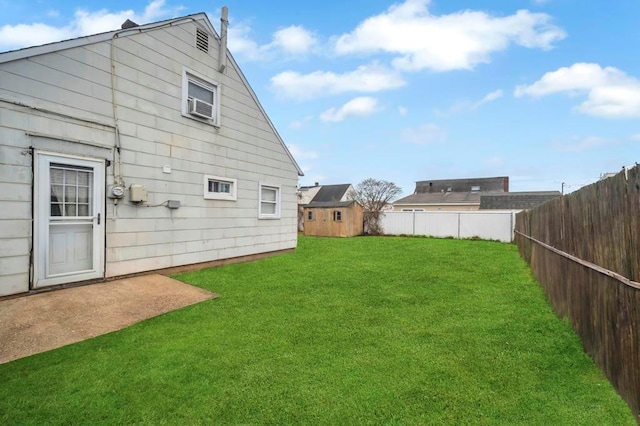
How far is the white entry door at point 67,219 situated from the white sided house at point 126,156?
17 mm

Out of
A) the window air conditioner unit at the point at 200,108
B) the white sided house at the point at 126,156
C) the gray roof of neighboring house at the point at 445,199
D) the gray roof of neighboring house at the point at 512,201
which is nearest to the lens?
the white sided house at the point at 126,156

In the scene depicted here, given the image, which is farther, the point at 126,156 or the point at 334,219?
the point at 334,219

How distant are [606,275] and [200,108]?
25.9 ft

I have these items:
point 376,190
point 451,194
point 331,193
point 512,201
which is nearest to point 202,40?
point 376,190

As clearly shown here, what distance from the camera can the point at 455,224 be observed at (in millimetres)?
17562

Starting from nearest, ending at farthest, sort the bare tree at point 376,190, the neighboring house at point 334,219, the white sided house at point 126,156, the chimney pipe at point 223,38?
1. the white sided house at point 126,156
2. the chimney pipe at point 223,38
3. the neighboring house at point 334,219
4. the bare tree at point 376,190

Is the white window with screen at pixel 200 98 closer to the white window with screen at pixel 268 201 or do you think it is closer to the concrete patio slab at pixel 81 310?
the white window with screen at pixel 268 201

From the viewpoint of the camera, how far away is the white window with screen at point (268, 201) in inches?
382

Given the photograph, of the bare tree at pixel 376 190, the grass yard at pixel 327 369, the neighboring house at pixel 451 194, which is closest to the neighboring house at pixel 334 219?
the bare tree at pixel 376 190

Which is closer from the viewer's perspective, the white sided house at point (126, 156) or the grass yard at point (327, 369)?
the grass yard at point (327, 369)

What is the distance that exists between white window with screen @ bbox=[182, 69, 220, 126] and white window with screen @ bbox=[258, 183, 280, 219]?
2487mm

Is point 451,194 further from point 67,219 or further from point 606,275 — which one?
point 67,219

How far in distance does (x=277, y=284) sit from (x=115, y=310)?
2.75 m

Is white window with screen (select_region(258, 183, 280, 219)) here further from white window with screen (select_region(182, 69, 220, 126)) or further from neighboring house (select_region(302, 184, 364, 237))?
neighboring house (select_region(302, 184, 364, 237))
